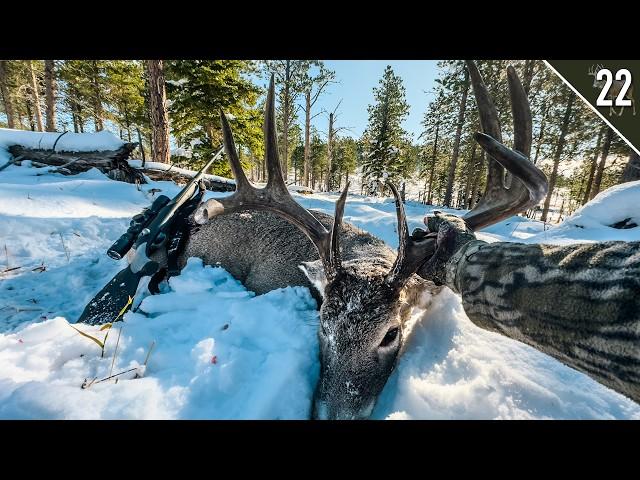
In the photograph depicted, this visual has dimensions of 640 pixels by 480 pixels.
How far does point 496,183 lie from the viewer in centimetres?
259

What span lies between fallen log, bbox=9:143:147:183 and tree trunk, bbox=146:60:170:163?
6.56 ft

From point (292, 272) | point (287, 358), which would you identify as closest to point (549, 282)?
point (287, 358)

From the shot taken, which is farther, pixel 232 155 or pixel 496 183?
pixel 232 155

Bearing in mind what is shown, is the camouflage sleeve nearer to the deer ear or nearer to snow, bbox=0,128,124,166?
the deer ear

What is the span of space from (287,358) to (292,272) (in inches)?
69.7

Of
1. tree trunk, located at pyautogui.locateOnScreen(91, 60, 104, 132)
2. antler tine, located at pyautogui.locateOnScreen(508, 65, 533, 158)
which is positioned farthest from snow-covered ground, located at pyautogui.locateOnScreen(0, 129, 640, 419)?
tree trunk, located at pyautogui.locateOnScreen(91, 60, 104, 132)

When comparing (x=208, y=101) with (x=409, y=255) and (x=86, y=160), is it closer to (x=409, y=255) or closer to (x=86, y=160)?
(x=86, y=160)

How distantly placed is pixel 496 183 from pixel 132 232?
14.5 feet

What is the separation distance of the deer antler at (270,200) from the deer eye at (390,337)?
0.58m

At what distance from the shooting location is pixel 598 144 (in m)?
19.5

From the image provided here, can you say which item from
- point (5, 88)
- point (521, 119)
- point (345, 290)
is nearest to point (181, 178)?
point (345, 290)

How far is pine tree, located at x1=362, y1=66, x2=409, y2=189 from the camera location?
29.2 m

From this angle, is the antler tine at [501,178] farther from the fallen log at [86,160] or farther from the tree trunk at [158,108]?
the tree trunk at [158,108]
